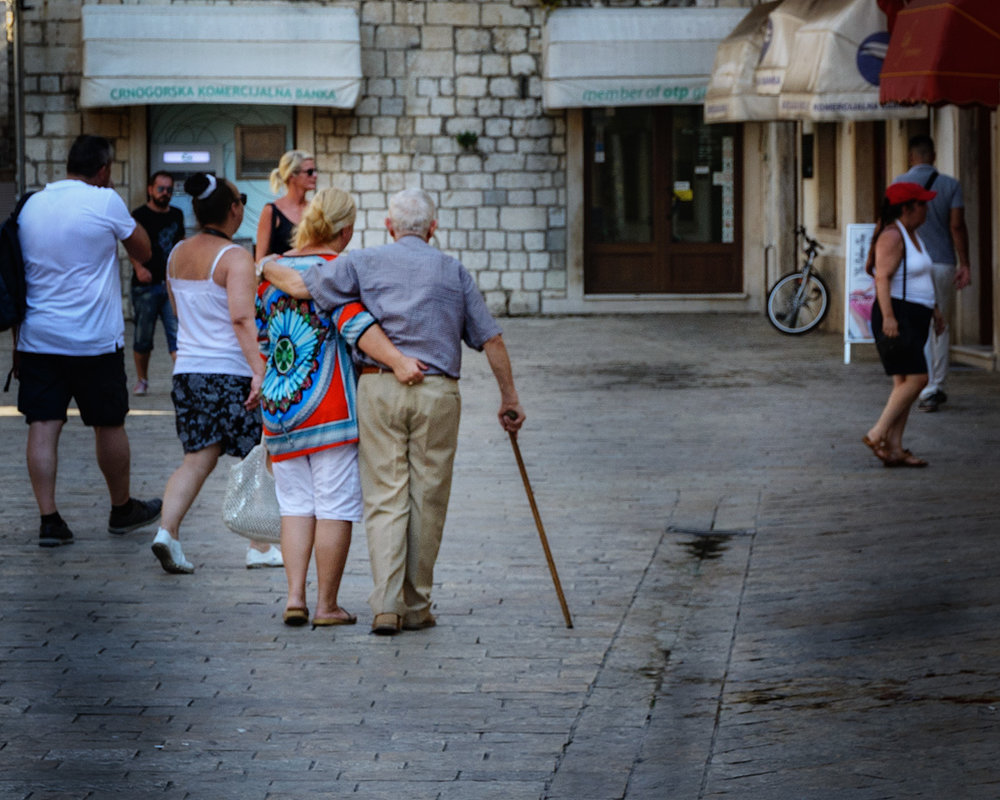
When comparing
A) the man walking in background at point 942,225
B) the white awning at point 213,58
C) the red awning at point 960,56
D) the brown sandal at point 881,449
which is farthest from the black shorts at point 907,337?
the white awning at point 213,58

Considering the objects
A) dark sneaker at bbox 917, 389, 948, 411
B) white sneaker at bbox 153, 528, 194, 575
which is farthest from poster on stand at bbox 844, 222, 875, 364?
white sneaker at bbox 153, 528, 194, 575

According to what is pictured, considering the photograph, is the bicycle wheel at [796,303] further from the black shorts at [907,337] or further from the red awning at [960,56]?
the black shorts at [907,337]

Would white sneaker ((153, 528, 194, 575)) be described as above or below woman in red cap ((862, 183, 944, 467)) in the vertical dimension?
below

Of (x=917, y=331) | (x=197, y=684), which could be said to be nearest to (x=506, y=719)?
(x=197, y=684)

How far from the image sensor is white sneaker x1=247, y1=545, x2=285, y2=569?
7.63 meters

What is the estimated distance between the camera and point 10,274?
7.96m

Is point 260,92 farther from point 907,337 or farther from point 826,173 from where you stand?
point 907,337

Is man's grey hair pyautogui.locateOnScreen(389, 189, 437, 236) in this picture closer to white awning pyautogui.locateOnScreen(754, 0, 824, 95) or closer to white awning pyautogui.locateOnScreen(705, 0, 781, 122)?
white awning pyautogui.locateOnScreen(754, 0, 824, 95)

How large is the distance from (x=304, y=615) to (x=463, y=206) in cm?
1668

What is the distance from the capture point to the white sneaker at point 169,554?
738 cm

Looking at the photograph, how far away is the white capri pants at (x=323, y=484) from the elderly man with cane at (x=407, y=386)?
93 mm

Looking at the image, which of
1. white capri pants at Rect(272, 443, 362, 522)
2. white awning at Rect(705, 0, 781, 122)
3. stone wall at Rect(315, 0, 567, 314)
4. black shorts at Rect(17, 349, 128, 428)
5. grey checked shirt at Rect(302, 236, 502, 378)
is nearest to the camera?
grey checked shirt at Rect(302, 236, 502, 378)

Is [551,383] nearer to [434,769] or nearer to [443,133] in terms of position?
[443,133]

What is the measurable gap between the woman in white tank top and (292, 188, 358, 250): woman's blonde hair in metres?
0.86
